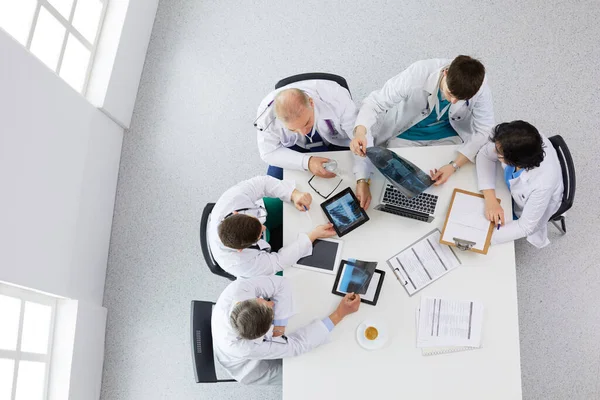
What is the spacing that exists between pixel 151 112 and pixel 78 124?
640 millimetres

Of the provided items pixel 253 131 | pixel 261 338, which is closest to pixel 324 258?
pixel 261 338

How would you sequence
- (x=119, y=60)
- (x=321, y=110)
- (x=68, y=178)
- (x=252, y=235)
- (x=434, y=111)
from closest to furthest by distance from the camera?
(x=252, y=235)
(x=321, y=110)
(x=434, y=111)
(x=68, y=178)
(x=119, y=60)

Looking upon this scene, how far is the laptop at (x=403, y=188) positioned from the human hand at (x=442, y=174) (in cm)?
4

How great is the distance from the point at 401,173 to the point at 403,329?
0.68 meters

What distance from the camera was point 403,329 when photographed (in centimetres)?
229

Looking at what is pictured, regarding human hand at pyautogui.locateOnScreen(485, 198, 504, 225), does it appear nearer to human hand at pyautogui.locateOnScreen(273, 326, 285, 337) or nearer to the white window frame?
human hand at pyautogui.locateOnScreen(273, 326, 285, 337)

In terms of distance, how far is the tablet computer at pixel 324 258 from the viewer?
243cm

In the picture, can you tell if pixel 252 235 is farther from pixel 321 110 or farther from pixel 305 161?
pixel 321 110

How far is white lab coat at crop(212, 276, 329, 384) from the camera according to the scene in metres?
2.26

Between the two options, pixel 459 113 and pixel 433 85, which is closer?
pixel 433 85

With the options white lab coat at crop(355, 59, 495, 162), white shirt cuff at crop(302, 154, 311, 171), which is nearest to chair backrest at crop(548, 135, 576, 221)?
white lab coat at crop(355, 59, 495, 162)

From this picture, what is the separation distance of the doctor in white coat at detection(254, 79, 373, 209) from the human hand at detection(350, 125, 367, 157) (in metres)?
0.04

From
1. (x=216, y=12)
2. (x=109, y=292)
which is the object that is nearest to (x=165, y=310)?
(x=109, y=292)

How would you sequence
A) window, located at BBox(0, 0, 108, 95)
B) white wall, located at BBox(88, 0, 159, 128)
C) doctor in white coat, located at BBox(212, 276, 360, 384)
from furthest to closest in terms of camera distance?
white wall, located at BBox(88, 0, 159, 128)
window, located at BBox(0, 0, 108, 95)
doctor in white coat, located at BBox(212, 276, 360, 384)
